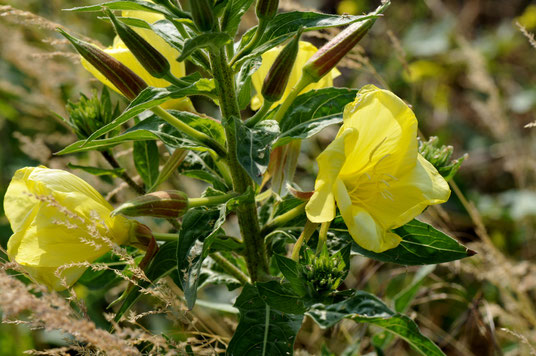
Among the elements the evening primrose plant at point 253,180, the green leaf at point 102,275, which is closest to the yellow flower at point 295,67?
the evening primrose plant at point 253,180

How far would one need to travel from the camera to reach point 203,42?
85cm

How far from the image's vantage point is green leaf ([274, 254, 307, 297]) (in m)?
0.99

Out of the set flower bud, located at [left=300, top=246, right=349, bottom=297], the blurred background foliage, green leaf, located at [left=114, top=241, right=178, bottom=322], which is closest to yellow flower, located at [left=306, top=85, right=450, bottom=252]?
→ flower bud, located at [left=300, top=246, right=349, bottom=297]

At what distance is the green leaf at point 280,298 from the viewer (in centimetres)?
100

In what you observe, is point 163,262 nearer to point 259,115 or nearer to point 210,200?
point 210,200

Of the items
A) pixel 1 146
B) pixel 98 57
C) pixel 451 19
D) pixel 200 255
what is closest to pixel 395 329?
pixel 200 255

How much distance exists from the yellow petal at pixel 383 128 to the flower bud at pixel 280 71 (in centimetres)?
14

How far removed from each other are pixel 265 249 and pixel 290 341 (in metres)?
0.20

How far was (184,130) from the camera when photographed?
1.03m

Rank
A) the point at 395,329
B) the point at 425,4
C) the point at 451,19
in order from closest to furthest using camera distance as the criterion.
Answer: the point at 395,329 < the point at 451,19 < the point at 425,4

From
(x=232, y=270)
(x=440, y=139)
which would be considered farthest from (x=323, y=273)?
→ (x=440, y=139)

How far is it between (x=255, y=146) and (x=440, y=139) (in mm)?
2216

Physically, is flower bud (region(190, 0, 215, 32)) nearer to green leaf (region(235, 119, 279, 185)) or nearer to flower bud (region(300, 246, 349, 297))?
green leaf (region(235, 119, 279, 185))

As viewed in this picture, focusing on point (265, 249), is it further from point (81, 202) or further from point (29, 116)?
point (29, 116)
